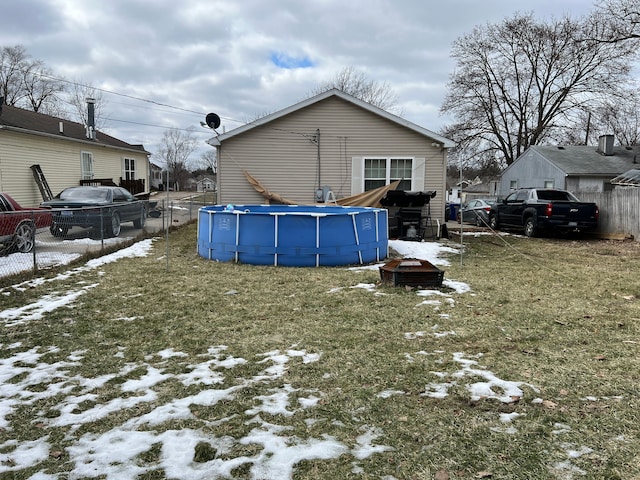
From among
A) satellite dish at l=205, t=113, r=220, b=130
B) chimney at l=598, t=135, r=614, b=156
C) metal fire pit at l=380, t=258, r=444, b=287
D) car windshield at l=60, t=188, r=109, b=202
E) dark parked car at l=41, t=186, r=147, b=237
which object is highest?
chimney at l=598, t=135, r=614, b=156

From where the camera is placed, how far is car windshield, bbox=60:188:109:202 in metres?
13.1

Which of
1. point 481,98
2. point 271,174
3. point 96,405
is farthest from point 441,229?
point 481,98

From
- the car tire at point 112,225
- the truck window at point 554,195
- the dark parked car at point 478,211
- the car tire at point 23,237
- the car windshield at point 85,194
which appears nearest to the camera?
the car tire at point 23,237

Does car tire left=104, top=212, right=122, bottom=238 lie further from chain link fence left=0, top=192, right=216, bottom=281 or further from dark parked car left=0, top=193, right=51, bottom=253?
dark parked car left=0, top=193, right=51, bottom=253

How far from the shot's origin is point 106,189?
13953 mm

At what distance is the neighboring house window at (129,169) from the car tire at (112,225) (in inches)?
667

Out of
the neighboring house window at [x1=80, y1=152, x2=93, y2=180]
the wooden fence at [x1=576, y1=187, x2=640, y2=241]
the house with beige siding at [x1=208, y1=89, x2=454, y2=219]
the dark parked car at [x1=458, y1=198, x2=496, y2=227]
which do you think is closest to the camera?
the wooden fence at [x1=576, y1=187, x2=640, y2=241]

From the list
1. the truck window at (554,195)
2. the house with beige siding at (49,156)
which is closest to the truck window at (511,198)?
the truck window at (554,195)

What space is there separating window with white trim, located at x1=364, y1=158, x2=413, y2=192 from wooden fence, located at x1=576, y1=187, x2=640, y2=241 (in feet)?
22.9

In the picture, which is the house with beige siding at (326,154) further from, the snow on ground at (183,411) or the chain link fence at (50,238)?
the snow on ground at (183,411)

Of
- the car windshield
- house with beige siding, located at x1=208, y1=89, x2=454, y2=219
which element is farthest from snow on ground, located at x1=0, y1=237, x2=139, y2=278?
house with beige siding, located at x1=208, y1=89, x2=454, y2=219

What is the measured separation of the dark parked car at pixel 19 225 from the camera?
8.52 meters

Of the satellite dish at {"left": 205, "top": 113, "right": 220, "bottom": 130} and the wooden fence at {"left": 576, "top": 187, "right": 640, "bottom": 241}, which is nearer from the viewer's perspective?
the satellite dish at {"left": 205, "top": 113, "right": 220, "bottom": 130}

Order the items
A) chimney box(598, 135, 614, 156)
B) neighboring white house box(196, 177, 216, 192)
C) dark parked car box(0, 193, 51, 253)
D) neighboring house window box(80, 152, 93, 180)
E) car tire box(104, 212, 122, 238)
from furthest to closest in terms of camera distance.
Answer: neighboring white house box(196, 177, 216, 192) < chimney box(598, 135, 614, 156) < neighboring house window box(80, 152, 93, 180) < car tire box(104, 212, 122, 238) < dark parked car box(0, 193, 51, 253)
